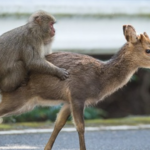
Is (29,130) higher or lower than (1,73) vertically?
lower

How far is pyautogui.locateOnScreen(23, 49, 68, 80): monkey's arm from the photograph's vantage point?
10.4m

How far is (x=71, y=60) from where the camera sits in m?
10.6

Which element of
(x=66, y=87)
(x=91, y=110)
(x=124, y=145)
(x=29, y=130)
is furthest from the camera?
(x=91, y=110)

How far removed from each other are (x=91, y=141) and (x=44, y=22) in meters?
2.17

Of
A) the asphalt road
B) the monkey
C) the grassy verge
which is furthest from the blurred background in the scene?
the monkey

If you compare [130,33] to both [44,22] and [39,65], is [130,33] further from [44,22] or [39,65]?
[39,65]

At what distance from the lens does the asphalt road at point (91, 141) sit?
449 inches

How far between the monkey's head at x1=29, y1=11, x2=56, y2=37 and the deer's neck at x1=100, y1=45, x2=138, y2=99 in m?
0.89

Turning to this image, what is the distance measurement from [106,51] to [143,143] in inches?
150

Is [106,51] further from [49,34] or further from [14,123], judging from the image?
[49,34]

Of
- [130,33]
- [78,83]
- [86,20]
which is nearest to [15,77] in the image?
[78,83]

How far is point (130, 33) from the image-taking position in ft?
35.2

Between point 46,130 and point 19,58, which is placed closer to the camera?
point 19,58
